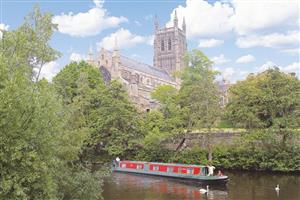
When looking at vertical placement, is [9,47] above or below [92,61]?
below

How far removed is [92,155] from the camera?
3691cm

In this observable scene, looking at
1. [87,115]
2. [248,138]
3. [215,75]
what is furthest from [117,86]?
[215,75]

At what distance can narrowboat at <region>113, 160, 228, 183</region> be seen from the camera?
2508cm

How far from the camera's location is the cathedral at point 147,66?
65.4m

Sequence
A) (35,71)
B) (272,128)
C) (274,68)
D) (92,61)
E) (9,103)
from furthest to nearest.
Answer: (92,61) → (274,68) → (272,128) → (35,71) → (9,103)

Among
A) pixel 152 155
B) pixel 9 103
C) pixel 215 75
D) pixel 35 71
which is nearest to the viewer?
pixel 9 103

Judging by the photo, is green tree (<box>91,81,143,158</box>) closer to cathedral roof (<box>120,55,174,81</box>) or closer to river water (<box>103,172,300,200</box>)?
river water (<box>103,172,300,200</box>)

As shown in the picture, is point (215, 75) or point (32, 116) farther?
point (215, 75)

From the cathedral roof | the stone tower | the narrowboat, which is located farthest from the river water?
the stone tower

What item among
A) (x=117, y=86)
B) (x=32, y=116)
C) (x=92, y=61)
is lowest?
(x=32, y=116)

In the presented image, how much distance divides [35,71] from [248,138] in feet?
75.6

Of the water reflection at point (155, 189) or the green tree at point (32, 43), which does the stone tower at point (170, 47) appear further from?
the green tree at point (32, 43)

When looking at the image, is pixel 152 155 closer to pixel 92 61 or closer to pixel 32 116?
pixel 32 116

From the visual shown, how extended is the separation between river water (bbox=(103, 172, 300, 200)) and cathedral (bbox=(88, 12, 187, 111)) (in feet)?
72.2
